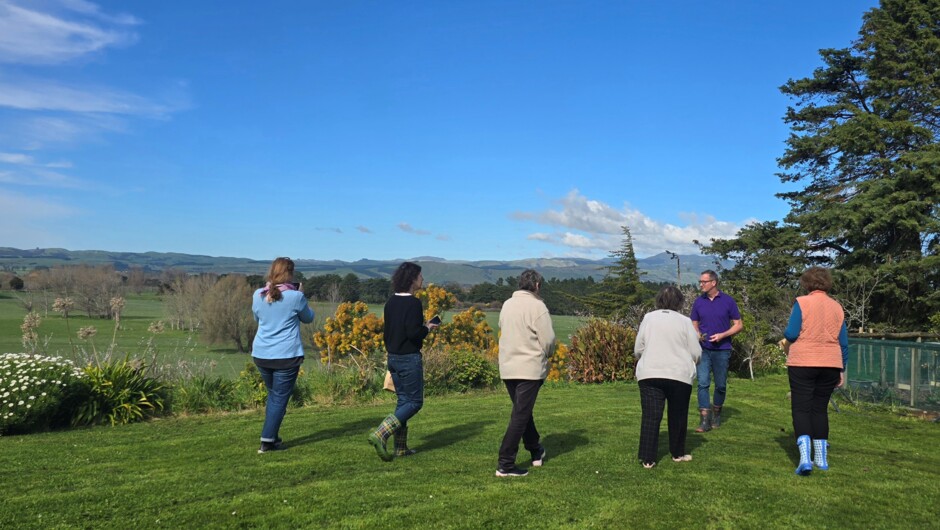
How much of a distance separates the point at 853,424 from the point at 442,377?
25.5ft

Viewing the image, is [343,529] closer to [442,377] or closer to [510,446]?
[510,446]

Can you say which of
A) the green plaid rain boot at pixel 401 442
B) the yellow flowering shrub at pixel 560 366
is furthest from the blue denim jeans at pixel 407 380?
the yellow flowering shrub at pixel 560 366

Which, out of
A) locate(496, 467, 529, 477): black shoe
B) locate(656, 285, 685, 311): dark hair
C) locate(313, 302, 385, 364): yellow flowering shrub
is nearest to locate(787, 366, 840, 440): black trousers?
locate(656, 285, 685, 311): dark hair

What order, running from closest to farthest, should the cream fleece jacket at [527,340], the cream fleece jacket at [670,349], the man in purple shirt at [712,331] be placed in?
the cream fleece jacket at [527,340] < the cream fleece jacket at [670,349] < the man in purple shirt at [712,331]

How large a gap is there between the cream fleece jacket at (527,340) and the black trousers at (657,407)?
103 centimetres

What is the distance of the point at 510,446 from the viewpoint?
217 inches

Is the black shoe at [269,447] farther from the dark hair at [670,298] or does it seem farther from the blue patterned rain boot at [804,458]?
the blue patterned rain boot at [804,458]

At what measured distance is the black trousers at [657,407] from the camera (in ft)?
18.8

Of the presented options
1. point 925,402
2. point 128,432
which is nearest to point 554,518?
point 128,432

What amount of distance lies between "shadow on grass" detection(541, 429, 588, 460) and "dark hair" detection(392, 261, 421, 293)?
2341 millimetres

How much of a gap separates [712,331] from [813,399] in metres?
1.96

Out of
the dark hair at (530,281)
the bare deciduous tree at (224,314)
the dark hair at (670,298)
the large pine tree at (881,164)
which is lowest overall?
the bare deciduous tree at (224,314)

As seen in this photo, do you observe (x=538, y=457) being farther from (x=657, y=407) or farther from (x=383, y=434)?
(x=383, y=434)

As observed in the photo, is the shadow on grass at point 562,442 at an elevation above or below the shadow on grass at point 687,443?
below
